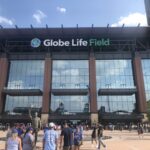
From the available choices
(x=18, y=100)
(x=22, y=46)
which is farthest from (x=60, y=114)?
(x=22, y=46)

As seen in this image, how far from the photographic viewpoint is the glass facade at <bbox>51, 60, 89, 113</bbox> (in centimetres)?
6036

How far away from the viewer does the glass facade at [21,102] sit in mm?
60719

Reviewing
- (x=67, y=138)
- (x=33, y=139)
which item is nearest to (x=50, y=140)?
A: (x=33, y=139)

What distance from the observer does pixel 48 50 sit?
65.6 metres

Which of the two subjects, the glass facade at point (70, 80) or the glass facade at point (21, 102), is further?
the glass facade at point (21, 102)

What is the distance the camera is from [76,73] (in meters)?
63.8

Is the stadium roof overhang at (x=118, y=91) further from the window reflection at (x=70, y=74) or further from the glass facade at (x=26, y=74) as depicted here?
the glass facade at (x=26, y=74)

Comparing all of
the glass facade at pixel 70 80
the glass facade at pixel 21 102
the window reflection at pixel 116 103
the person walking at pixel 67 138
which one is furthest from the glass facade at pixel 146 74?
the person walking at pixel 67 138

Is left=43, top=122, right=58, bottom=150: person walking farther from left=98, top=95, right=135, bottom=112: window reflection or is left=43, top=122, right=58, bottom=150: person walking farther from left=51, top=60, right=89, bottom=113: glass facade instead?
left=98, top=95, right=135, bottom=112: window reflection

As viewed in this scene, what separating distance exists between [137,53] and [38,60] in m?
24.9

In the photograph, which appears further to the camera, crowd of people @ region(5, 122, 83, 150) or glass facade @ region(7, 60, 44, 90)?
glass facade @ region(7, 60, 44, 90)

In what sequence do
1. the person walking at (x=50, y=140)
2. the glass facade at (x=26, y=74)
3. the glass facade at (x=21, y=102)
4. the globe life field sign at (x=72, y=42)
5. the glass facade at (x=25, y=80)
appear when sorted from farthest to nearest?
the globe life field sign at (x=72, y=42) < the glass facade at (x=26, y=74) < the glass facade at (x=25, y=80) < the glass facade at (x=21, y=102) < the person walking at (x=50, y=140)

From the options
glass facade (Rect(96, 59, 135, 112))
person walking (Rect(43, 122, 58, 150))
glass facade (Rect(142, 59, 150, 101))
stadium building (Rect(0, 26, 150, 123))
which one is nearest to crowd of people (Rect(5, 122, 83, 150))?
person walking (Rect(43, 122, 58, 150))

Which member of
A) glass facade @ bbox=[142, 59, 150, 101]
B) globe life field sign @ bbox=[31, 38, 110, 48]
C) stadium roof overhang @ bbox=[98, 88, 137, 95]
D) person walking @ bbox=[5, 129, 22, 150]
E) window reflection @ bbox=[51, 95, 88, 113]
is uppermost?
globe life field sign @ bbox=[31, 38, 110, 48]
